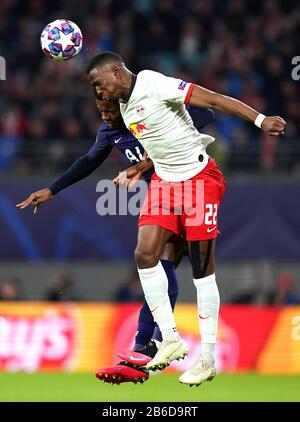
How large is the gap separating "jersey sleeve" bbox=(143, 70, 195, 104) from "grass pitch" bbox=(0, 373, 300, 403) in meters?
5.06

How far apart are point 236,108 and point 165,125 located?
2.28 feet

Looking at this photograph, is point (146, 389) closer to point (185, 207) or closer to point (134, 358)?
point (134, 358)

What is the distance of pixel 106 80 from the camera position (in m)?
8.75

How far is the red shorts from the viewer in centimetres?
895

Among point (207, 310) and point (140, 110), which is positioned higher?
point (140, 110)

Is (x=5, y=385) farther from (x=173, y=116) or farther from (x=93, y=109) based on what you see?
(x=173, y=116)

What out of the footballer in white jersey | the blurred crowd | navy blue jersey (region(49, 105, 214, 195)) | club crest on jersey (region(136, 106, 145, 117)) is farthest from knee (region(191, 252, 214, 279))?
the blurred crowd

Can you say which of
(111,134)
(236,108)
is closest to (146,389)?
(111,134)

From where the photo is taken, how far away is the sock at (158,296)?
891 cm

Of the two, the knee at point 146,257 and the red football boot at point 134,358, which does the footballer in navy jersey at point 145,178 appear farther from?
the knee at point 146,257

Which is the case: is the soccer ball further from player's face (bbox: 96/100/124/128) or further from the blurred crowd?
the blurred crowd

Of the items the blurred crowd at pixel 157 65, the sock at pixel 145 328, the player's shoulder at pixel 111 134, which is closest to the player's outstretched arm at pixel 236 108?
the player's shoulder at pixel 111 134

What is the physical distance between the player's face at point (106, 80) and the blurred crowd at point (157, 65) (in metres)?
8.74

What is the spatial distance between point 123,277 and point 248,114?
35.2ft
